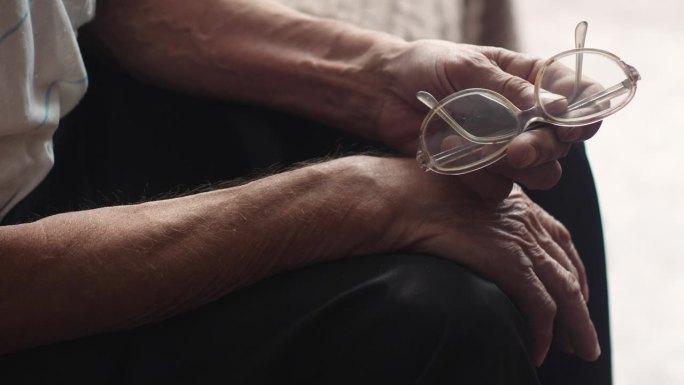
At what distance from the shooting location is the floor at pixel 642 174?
1.63m

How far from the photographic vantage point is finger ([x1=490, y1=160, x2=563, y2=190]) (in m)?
0.78

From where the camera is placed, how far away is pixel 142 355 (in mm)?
689

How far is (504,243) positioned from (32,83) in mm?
426

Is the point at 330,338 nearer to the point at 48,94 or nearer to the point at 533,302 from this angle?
the point at 533,302

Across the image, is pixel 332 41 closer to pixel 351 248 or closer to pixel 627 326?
pixel 351 248

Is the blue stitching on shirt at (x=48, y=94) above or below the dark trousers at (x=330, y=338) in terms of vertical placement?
above

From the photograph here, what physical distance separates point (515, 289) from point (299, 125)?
1.06 ft

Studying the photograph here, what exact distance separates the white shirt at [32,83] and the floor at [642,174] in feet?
2.67

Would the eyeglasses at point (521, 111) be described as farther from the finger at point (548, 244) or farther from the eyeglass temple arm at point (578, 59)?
the finger at point (548, 244)

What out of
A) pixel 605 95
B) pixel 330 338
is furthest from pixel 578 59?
pixel 330 338

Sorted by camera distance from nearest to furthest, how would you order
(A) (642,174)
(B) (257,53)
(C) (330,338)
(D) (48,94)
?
(C) (330,338) → (D) (48,94) → (B) (257,53) → (A) (642,174)

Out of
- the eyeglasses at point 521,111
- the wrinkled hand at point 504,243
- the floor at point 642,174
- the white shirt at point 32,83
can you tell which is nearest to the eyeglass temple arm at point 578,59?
the eyeglasses at point 521,111

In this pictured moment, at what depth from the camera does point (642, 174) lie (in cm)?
196

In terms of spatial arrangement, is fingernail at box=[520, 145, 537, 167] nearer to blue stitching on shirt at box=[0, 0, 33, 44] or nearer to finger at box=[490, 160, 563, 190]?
finger at box=[490, 160, 563, 190]
